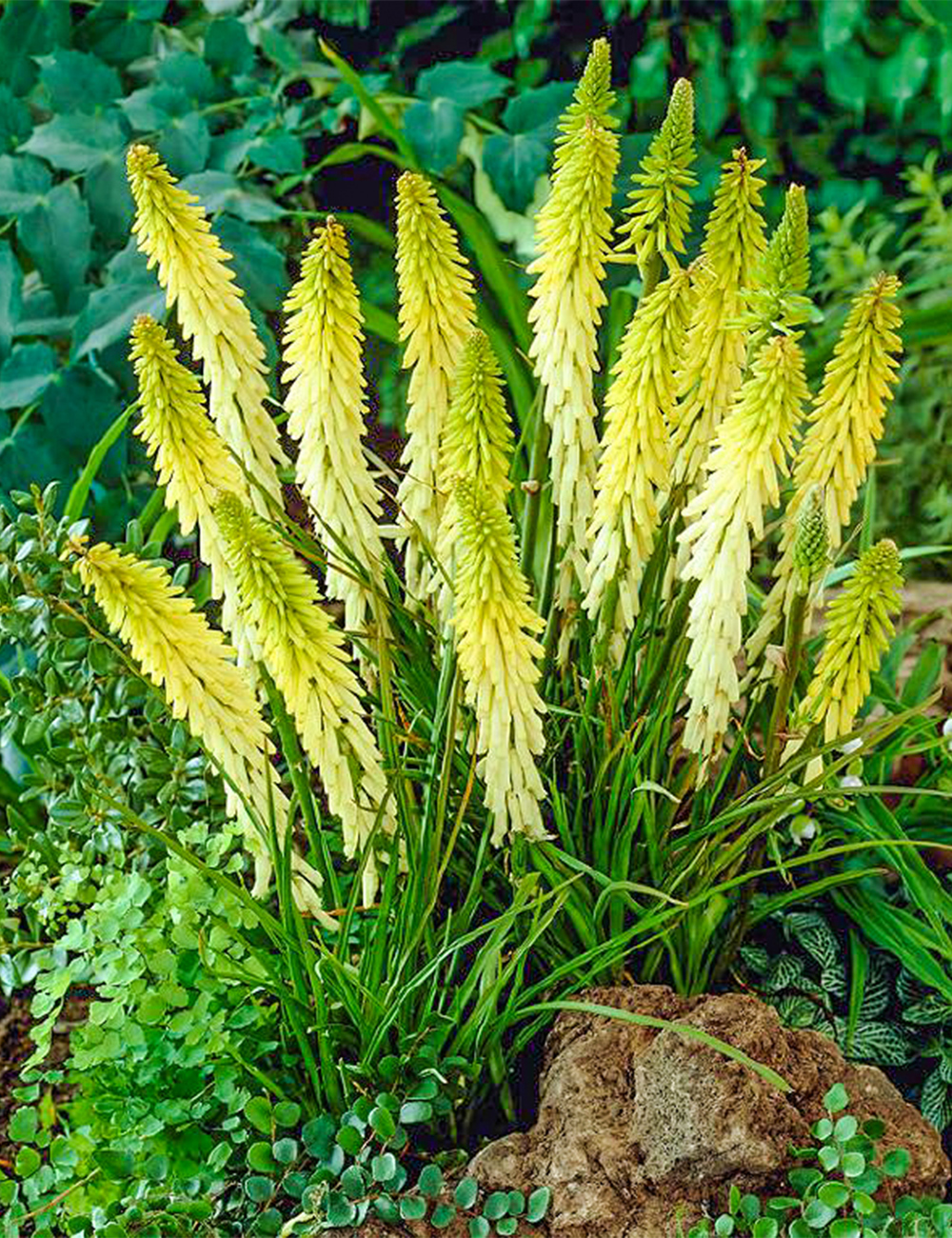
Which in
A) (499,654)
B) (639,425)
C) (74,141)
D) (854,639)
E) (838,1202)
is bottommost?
(838,1202)

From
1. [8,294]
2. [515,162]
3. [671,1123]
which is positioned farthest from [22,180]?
[671,1123]

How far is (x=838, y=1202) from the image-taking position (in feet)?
4.27

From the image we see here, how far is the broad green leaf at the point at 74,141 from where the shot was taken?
2506 millimetres

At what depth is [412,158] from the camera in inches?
98.1

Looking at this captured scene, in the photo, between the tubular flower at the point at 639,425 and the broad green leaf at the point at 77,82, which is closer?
the tubular flower at the point at 639,425

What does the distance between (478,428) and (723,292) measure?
278mm

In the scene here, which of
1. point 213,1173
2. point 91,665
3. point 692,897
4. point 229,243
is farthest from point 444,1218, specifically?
point 229,243

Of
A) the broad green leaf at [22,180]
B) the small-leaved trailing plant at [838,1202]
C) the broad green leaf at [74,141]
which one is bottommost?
the small-leaved trailing plant at [838,1202]

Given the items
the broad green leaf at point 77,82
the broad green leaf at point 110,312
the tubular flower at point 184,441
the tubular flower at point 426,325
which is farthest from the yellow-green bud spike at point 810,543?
the broad green leaf at point 77,82

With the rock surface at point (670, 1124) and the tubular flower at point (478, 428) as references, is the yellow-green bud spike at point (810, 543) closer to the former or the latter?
the tubular flower at point (478, 428)

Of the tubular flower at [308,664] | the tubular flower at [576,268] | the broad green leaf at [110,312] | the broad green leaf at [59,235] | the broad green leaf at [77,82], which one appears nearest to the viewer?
the tubular flower at [308,664]

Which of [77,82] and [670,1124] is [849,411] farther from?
[77,82]

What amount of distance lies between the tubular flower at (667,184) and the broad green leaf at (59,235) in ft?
4.49

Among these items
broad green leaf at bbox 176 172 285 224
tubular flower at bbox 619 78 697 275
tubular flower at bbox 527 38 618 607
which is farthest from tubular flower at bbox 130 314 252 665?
broad green leaf at bbox 176 172 285 224
